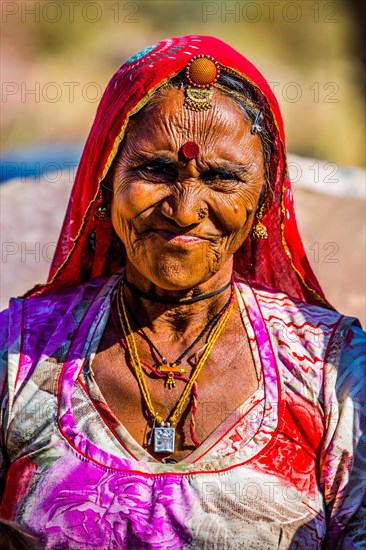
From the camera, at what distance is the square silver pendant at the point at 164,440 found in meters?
2.82

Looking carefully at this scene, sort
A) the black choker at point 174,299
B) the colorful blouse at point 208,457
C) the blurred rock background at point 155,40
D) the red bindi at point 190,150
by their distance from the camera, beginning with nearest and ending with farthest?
the colorful blouse at point 208,457 < the red bindi at point 190,150 < the black choker at point 174,299 < the blurred rock background at point 155,40

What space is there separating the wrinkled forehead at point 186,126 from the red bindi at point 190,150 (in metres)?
0.02

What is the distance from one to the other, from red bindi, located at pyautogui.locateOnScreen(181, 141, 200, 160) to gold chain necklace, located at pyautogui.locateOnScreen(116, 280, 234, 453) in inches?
19.7

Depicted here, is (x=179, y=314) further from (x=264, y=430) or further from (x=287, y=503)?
(x=287, y=503)

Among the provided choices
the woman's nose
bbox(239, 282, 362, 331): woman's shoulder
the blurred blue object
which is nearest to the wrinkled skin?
the woman's nose

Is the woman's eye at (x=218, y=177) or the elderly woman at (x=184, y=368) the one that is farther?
the woman's eye at (x=218, y=177)

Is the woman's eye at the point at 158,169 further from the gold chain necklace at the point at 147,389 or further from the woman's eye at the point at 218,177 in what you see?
the gold chain necklace at the point at 147,389

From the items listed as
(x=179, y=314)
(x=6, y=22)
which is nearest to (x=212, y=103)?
(x=179, y=314)

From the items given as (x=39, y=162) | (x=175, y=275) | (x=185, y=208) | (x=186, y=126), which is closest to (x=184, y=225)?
(x=185, y=208)

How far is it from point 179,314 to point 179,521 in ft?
2.08

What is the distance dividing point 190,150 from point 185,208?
16 centimetres

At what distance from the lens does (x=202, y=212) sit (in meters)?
2.81

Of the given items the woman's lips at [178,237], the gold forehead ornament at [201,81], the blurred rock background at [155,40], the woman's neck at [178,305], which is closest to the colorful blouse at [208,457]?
the woman's neck at [178,305]

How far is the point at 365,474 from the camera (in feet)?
9.23
